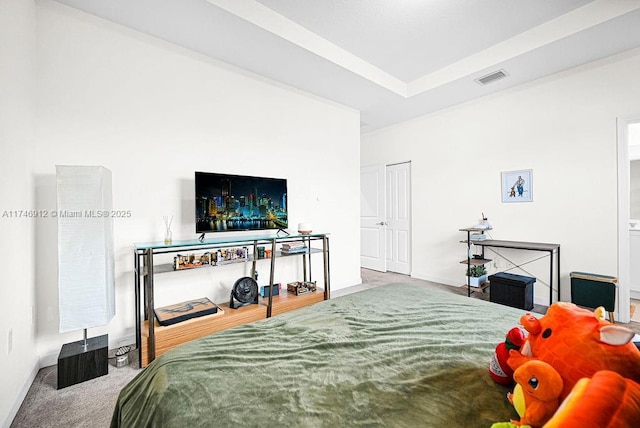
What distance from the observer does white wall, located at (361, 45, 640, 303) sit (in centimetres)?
308

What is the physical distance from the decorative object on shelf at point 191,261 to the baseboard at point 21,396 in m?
1.10

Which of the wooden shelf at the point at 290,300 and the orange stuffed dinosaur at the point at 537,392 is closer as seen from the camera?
the orange stuffed dinosaur at the point at 537,392

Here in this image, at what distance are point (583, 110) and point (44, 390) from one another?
5.50 metres

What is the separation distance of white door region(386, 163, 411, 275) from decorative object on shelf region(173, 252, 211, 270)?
3.53 m

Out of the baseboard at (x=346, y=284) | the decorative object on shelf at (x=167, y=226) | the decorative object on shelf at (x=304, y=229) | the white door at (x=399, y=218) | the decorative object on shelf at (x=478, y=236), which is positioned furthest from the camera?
the white door at (x=399, y=218)

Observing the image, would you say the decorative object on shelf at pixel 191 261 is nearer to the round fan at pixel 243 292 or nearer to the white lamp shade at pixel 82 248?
the round fan at pixel 243 292

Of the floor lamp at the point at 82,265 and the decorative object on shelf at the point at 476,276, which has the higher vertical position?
the floor lamp at the point at 82,265

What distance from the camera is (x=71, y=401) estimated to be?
180cm

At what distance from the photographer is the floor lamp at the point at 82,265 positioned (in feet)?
6.40

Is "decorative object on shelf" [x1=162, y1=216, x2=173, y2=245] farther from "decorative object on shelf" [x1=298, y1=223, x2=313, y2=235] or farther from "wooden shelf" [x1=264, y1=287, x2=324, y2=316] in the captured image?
"decorative object on shelf" [x1=298, y1=223, x2=313, y2=235]

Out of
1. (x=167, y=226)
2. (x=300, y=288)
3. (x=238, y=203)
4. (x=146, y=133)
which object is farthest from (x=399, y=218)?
(x=146, y=133)

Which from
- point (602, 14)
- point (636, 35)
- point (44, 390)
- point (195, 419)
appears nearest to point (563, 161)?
point (636, 35)

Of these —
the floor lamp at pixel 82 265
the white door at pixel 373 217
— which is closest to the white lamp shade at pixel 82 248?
the floor lamp at pixel 82 265

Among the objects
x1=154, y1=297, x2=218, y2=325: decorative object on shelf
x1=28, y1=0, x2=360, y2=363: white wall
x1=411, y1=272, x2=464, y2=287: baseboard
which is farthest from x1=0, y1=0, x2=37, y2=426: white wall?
x1=411, y1=272, x2=464, y2=287: baseboard
